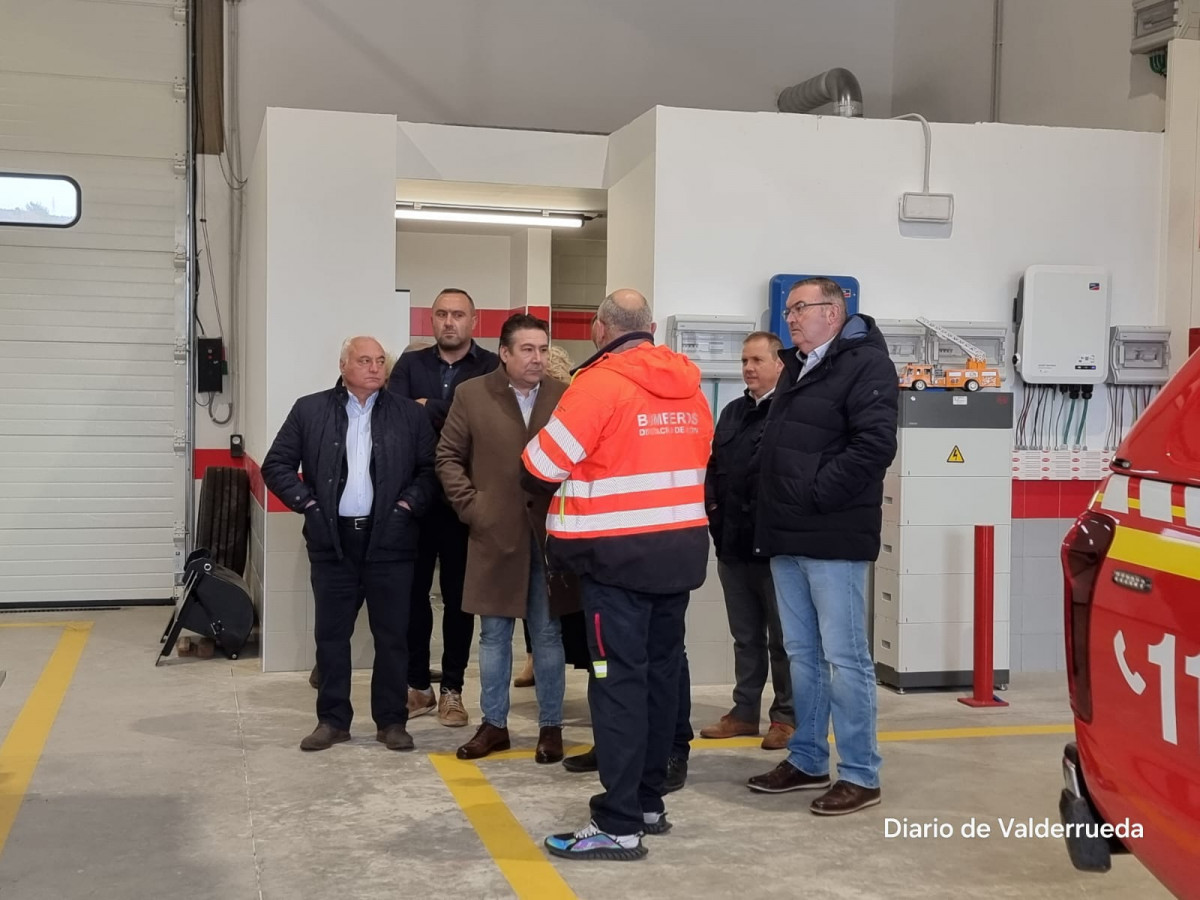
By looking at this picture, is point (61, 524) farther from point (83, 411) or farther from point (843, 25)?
point (843, 25)

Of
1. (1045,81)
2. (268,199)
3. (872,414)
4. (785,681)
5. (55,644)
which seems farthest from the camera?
(1045,81)

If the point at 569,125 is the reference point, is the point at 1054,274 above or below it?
below

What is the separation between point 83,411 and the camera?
879 cm

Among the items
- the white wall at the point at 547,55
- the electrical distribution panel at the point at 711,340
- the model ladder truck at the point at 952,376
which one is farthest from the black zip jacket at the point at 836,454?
the white wall at the point at 547,55

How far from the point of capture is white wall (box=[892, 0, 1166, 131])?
25.5 feet

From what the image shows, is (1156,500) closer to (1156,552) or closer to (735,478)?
(1156,552)

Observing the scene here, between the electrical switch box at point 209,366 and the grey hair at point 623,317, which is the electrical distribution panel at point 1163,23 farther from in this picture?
the electrical switch box at point 209,366

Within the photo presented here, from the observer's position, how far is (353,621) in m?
5.25

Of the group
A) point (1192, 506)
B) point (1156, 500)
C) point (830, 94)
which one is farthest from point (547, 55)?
point (1192, 506)

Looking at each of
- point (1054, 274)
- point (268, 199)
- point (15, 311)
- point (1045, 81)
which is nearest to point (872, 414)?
point (1054, 274)

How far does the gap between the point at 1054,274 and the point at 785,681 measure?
3.08 m

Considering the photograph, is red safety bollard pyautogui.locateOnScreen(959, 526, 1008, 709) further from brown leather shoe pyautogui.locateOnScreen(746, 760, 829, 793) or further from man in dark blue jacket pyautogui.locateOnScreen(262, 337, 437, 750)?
man in dark blue jacket pyautogui.locateOnScreen(262, 337, 437, 750)

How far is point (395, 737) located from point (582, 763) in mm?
852

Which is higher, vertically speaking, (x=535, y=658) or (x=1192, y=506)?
(x=1192, y=506)
